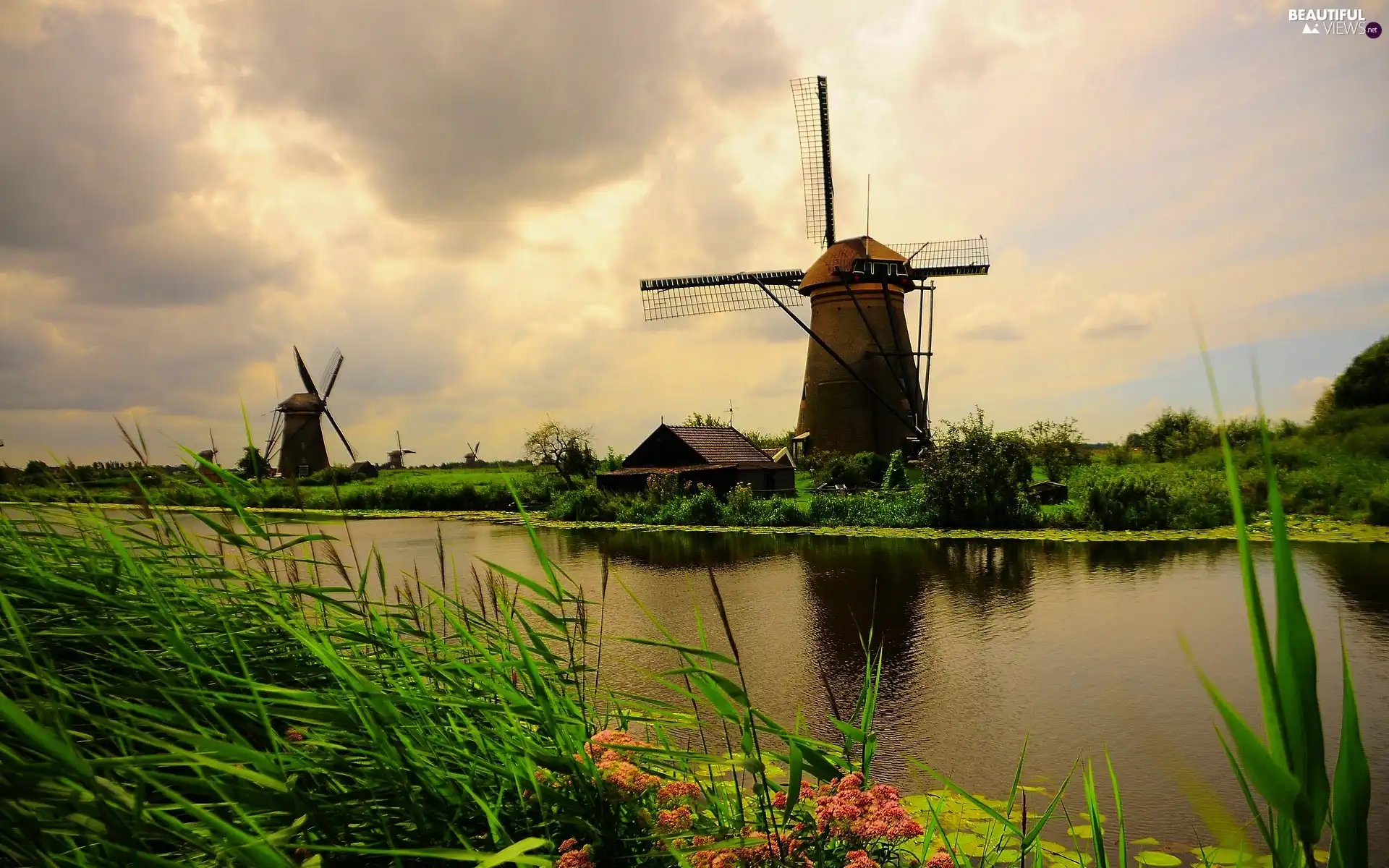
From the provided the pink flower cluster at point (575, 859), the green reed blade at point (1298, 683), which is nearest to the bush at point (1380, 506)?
the pink flower cluster at point (575, 859)

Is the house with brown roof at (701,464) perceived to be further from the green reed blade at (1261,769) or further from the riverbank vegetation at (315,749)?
the green reed blade at (1261,769)

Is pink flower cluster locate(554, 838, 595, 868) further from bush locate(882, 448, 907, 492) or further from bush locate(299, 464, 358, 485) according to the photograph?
bush locate(299, 464, 358, 485)

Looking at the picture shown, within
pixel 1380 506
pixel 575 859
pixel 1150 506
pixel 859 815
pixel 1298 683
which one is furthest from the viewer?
pixel 1150 506

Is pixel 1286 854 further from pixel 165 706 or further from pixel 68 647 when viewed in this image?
pixel 68 647

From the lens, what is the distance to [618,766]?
6.49ft

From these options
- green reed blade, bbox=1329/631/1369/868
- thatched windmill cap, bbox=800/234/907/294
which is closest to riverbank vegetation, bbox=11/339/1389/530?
thatched windmill cap, bbox=800/234/907/294

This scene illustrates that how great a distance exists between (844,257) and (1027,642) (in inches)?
842

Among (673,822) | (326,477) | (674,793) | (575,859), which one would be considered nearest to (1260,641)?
(575,859)

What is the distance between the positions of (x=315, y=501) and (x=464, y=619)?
32250mm

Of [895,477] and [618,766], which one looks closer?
[618,766]

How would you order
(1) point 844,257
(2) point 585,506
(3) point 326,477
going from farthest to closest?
1. (3) point 326,477
2. (1) point 844,257
3. (2) point 585,506

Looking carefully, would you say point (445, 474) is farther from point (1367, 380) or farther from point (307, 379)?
point (1367, 380)

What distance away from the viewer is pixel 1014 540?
1559 cm

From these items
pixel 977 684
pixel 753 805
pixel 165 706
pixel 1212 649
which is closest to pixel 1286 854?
pixel 753 805
